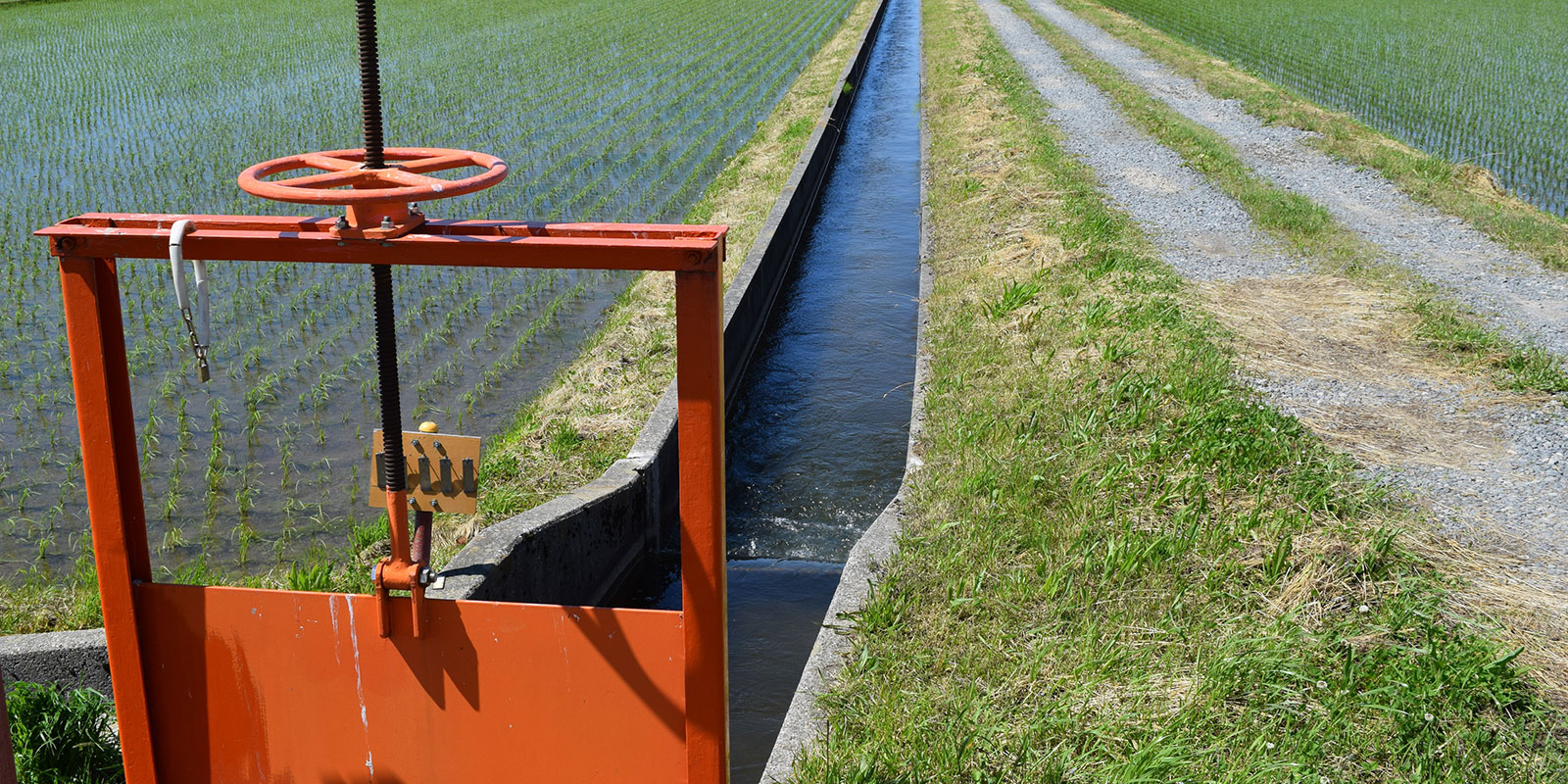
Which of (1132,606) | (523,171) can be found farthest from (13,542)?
(523,171)

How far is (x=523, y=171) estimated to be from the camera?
11.8 m

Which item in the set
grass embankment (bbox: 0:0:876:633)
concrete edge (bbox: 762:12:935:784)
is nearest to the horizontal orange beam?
concrete edge (bbox: 762:12:935:784)

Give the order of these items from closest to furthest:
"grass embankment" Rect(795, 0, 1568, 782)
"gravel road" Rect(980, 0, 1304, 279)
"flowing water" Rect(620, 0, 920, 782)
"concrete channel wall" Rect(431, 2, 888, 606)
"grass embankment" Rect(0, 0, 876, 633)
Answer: "grass embankment" Rect(795, 0, 1568, 782) → "concrete channel wall" Rect(431, 2, 888, 606) → "grass embankment" Rect(0, 0, 876, 633) → "flowing water" Rect(620, 0, 920, 782) → "gravel road" Rect(980, 0, 1304, 279)

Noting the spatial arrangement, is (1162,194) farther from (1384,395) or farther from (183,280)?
(183,280)

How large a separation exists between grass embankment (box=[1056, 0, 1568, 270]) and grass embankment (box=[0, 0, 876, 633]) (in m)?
5.11

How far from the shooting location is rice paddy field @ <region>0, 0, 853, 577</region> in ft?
18.5

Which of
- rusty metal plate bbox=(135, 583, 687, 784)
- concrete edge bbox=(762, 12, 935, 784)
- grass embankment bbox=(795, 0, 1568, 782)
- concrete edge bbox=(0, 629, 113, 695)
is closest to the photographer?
rusty metal plate bbox=(135, 583, 687, 784)

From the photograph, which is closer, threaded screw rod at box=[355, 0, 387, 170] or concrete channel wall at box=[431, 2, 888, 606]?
threaded screw rod at box=[355, 0, 387, 170]

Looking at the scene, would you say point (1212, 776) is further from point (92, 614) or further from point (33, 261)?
point (33, 261)

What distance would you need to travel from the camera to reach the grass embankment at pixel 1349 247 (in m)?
5.66

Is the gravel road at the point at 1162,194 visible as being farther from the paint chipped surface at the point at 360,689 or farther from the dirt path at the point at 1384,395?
the paint chipped surface at the point at 360,689

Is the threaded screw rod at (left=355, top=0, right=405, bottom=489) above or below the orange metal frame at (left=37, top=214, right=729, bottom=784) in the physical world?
above

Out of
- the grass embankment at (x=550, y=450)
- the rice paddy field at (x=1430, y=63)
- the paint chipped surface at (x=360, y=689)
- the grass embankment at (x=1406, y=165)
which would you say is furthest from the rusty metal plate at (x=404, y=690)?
the rice paddy field at (x=1430, y=63)

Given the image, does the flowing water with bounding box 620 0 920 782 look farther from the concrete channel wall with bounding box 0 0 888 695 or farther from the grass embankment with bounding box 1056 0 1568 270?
the grass embankment with bounding box 1056 0 1568 270
